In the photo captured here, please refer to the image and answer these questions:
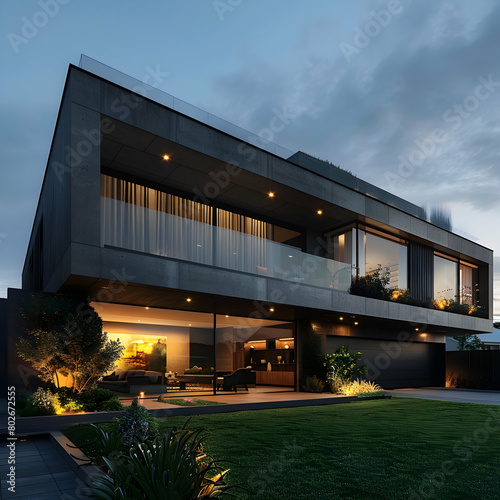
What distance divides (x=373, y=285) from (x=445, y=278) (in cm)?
753

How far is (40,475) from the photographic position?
588 centimetres

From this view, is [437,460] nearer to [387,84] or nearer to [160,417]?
[160,417]

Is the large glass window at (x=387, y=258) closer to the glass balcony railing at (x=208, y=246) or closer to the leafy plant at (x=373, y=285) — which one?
the leafy plant at (x=373, y=285)

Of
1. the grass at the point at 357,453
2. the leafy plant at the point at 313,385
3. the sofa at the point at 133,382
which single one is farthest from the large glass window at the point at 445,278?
the sofa at the point at 133,382

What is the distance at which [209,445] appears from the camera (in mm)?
7082

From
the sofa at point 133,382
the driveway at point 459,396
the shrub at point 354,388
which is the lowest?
the driveway at point 459,396

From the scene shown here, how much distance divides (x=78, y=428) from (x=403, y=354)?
18.7m

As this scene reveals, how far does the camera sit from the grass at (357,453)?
4852mm

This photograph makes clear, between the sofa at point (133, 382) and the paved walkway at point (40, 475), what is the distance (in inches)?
235

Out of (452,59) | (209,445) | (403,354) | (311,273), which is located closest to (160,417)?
(209,445)

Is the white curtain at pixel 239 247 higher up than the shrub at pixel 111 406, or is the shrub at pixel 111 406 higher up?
the white curtain at pixel 239 247

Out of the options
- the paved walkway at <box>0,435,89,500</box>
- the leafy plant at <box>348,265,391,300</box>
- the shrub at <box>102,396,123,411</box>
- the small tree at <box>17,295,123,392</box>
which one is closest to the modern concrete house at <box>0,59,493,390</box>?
the leafy plant at <box>348,265,391,300</box>

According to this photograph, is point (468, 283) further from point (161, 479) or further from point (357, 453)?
point (161, 479)

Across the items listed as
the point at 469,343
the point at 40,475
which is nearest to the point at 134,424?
the point at 40,475
